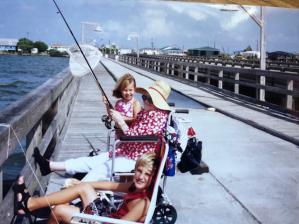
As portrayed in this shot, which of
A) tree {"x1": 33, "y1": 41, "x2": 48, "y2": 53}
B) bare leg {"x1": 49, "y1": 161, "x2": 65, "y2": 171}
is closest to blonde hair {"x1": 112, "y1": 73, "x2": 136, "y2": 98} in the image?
bare leg {"x1": 49, "y1": 161, "x2": 65, "y2": 171}

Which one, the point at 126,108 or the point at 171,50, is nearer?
the point at 126,108

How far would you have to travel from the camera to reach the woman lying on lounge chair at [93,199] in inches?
130

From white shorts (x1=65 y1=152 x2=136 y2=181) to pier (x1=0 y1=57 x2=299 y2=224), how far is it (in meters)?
0.33

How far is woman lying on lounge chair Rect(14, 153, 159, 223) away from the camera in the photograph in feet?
10.8

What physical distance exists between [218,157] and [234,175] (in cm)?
92

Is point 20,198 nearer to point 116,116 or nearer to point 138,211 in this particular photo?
point 138,211

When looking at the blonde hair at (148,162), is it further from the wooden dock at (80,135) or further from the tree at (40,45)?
the tree at (40,45)

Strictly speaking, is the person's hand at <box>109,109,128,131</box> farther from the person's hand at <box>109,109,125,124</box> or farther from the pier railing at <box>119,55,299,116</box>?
the pier railing at <box>119,55,299,116</box>

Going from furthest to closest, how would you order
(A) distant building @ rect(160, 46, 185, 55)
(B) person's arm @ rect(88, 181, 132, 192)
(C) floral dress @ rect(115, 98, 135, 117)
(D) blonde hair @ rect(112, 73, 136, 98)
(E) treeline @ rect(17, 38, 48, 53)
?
(A) distant building @ rect(160, 46, 185, 55)
(E) treeline @ rect(17, 38, 48, 53)
(C) floral dress @ rect(115, 98, 135, 117)
(D) blonde hair @ rect(112, 73, 136, 98)
(B) person's arm @ rect(88, 181, 132, 192)

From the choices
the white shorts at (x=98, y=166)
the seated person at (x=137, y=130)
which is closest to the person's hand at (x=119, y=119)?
the seated person at (x=137, y=130)

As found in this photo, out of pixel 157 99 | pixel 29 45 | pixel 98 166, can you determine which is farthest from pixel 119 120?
pixel 29 45

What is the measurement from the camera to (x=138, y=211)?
128 inches

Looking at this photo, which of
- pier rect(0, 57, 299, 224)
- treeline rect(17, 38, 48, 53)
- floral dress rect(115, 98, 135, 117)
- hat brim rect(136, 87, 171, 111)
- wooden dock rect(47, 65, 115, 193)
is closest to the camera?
pier rect(0, 57, 299, 224)

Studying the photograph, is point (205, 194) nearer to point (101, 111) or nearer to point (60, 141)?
point (60, 141)
